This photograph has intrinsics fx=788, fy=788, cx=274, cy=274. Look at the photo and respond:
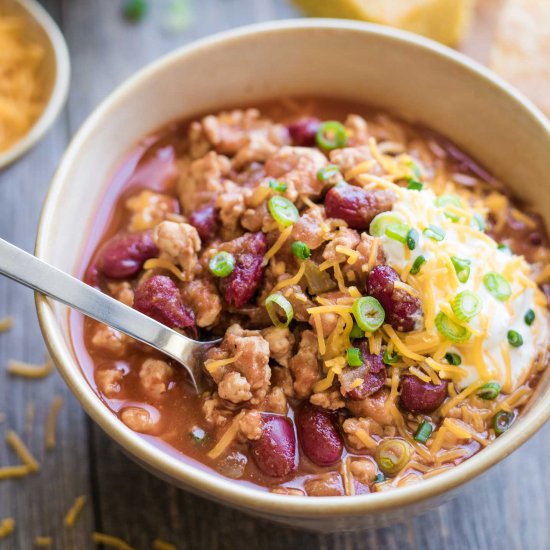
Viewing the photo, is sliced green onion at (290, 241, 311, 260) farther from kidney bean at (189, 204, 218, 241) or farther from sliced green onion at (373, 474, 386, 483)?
sliced green onion at (373, 474, 386, 483)

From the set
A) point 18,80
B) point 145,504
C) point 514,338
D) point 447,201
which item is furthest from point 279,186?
point 18,80

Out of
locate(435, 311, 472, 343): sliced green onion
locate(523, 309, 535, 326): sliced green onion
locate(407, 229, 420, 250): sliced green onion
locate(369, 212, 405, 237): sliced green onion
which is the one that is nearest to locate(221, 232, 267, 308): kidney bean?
locate(369, 212, 405, 237): sliced green onion

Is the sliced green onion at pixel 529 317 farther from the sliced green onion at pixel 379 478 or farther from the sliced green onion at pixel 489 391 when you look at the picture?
the sliced green onion at pixel 379 478

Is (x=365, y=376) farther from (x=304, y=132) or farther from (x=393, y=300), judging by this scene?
(x=304, y=132)

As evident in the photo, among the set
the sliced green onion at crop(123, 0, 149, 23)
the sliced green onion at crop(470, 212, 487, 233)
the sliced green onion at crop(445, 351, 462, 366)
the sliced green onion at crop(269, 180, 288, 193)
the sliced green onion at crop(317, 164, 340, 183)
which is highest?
the sliced green onion at crop(123, 0, 149, 23)

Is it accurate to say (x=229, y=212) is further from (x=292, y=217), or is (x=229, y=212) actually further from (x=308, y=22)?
(x=308, y=22)
